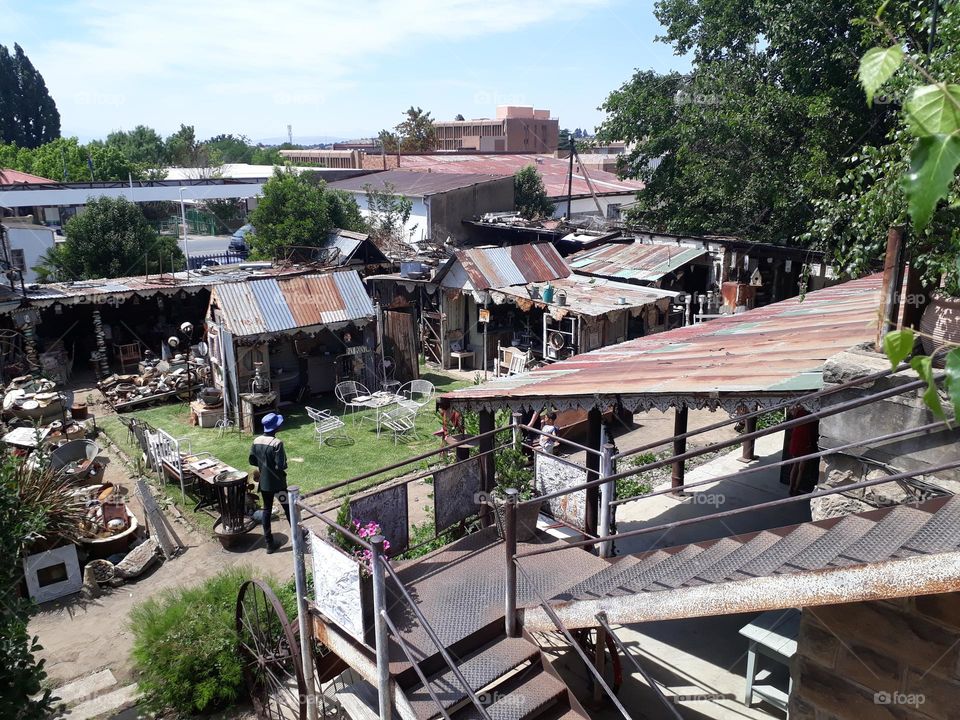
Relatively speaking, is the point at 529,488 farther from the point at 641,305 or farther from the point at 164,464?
the point at 641,305

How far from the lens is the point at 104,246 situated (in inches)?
997

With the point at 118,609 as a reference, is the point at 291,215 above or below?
above

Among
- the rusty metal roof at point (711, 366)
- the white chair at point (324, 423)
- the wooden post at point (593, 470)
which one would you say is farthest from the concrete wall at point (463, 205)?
the wooden post at point (593, 470)

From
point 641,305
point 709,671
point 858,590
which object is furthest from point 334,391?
point 858,590

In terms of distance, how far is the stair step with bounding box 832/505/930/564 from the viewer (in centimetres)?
343

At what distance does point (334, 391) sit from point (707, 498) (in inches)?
420

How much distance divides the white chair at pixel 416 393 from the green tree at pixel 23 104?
64.6 meters

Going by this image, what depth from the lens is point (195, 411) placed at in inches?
648

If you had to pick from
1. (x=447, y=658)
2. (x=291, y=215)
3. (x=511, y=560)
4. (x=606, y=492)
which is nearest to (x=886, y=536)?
(x=511, y=560)

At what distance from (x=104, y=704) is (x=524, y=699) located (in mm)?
5022

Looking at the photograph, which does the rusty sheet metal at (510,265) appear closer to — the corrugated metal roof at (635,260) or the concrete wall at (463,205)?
the corrugated metal roof at (635,260)

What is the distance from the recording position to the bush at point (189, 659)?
725cm

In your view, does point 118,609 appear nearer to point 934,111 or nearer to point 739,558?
point 739,558

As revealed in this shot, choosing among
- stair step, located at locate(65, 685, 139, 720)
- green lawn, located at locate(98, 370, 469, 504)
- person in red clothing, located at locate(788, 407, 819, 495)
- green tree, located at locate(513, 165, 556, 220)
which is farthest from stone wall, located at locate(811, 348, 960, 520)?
green tree, located at locate(513, 165, 556, 220)
